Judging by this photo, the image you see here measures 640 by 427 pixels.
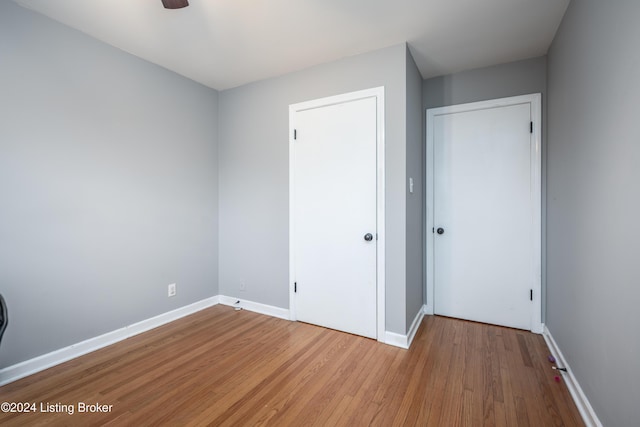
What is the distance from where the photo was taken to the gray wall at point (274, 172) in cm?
240

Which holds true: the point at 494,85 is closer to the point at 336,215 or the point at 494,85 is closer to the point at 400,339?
the point at 336,215

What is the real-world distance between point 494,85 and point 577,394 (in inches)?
100

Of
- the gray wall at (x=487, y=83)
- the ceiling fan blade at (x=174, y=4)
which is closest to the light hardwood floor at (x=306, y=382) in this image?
the gray wall at (x=487, y=83)

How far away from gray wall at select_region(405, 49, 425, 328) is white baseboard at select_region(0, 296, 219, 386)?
91.2 inches

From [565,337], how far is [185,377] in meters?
2.67

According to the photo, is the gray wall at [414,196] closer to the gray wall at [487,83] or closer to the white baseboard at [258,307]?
the gray wall at [487,83]

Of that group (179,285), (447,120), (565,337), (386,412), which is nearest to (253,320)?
(179,285)

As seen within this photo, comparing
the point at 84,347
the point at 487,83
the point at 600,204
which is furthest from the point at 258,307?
the point at 487,83

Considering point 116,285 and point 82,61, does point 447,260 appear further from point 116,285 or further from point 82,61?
point 82,61

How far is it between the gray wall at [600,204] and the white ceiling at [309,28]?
1.33 ft

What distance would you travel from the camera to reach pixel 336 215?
2.69 m

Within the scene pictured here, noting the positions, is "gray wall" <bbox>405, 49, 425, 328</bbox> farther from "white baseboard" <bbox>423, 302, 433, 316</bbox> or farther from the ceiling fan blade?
the ceiling fan blade

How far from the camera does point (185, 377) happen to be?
6.48 ft

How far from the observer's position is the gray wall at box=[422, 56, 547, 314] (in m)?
2.59
